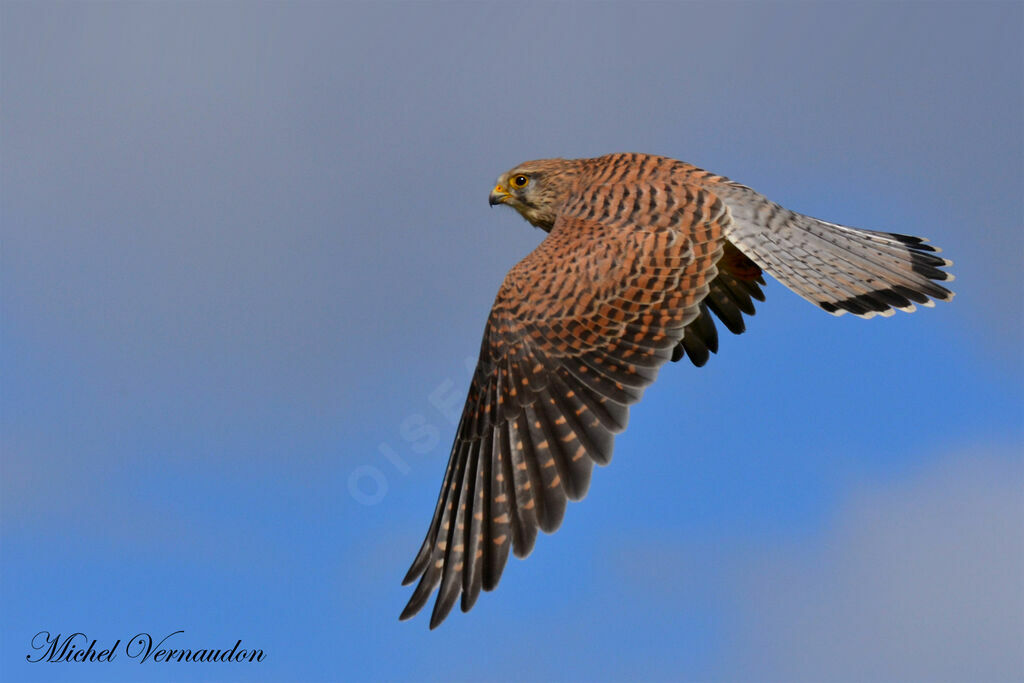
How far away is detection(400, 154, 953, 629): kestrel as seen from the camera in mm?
5570

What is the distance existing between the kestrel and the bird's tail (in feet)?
0.04

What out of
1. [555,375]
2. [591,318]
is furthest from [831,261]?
[555,375]

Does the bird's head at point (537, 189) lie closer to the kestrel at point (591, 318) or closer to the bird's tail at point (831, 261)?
the kestrel at point (591, 318)

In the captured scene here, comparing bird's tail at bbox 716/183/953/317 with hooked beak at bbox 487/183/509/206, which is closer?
bird's tail at bbox 716/183/953/317

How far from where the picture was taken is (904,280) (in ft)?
21.5

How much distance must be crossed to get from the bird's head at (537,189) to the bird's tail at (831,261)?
1.52 metres

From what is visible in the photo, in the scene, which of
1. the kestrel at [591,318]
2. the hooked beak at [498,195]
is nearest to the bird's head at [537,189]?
the hooked beak at [498,195]

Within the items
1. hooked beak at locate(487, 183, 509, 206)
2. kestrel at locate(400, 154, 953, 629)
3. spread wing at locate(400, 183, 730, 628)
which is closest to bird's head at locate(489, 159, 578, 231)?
hooked beak at locate(487, 183, 509, 206)

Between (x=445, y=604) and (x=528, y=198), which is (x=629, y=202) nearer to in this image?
(x=528, y=198)

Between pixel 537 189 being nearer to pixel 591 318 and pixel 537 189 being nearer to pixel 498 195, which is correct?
pixel 498 195

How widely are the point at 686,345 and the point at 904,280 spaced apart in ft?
5.25

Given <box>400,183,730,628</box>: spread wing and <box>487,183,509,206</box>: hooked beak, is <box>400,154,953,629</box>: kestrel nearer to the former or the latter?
<box>400,183,730,628</box>: spread wing

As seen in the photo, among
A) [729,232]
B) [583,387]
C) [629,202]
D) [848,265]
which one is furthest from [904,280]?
[583,387]

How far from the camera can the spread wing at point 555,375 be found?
5551 millimetres
